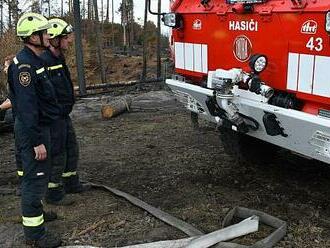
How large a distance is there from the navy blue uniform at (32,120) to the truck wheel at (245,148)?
7.73 ft

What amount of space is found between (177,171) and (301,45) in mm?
2509

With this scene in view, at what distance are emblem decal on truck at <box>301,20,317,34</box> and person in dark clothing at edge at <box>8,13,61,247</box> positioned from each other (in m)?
1.95

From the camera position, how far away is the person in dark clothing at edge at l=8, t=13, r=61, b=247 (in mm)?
3779

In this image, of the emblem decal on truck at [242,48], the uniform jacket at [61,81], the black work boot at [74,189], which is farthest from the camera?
the black work boot at [74,189]

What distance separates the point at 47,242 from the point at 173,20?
2.65 metres

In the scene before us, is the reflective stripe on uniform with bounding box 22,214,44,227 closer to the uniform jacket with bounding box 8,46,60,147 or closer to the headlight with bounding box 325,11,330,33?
the uniform jacket with bounding box 8,46,60,147

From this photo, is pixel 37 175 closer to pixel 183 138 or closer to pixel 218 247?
pixel 218 247

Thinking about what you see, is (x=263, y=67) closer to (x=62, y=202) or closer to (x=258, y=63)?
(x=258, y=63)

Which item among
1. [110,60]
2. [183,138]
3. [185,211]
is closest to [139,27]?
[110,60]

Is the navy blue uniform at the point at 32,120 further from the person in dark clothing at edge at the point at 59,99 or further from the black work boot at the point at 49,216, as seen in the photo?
the black work boot at the point at 49,216

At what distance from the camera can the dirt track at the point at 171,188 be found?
4.18 meters

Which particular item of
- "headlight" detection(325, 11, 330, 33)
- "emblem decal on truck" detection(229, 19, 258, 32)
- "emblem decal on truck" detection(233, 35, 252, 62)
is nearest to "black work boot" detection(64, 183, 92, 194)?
"emblem decal on truck" detection(233, 35, 252, 62)

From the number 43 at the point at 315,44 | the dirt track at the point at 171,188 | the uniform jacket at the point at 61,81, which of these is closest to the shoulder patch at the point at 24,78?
the uniform jacket at the point at 61,81

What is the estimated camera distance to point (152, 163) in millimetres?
6199
